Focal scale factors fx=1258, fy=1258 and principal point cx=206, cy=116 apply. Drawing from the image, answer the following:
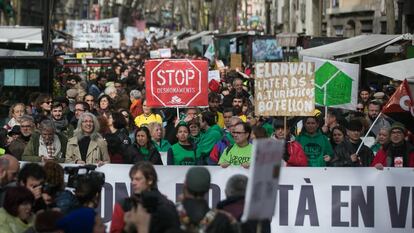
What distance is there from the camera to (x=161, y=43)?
75375 mm

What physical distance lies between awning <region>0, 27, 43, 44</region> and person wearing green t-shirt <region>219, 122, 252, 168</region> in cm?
2216

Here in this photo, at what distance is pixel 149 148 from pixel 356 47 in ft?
41.7

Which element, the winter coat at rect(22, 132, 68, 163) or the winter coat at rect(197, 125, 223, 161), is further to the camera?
the winter coat at rect(197, 125, 223, 161)

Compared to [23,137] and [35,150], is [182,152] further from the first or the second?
[23,137]

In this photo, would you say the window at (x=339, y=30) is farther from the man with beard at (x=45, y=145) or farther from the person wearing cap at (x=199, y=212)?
the person wearing cap at (x=199, y=212)

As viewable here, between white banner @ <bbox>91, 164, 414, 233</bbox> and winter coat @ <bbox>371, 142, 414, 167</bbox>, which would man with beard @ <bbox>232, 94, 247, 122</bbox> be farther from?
white banner @ <bbox>91, 164, 414, 233</bbox>

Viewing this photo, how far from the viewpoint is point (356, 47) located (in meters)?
25.3

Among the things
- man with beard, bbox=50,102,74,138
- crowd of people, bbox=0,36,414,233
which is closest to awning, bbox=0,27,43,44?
crowd of people, bbox=0,36,414,233

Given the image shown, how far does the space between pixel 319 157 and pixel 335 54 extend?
12009 mm

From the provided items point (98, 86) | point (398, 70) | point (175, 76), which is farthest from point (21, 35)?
point (398, 70)

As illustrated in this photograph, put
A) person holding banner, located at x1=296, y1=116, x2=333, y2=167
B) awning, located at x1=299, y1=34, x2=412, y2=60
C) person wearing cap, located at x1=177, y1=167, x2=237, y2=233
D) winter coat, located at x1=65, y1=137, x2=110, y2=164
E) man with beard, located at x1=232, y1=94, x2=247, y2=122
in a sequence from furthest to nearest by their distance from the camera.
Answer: awning, located at x1=299, y1=34, x2=412, y2=60, man with beard, located at x1=232, y1=94, x2=247, y2=122, person holding banner, located at x1=296, y1=116, x2=333, y2=167, winter coat, located at x1=65, y1=137, x2=110, y2=164, person wearing cap, located at x1=177, y1=167, x2=237, y2=233

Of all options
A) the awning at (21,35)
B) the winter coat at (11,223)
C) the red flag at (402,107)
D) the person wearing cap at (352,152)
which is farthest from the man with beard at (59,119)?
the awning at (21,35)

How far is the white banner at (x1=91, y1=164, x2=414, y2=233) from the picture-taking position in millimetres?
12195

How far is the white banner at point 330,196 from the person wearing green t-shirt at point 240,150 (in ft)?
0.36
